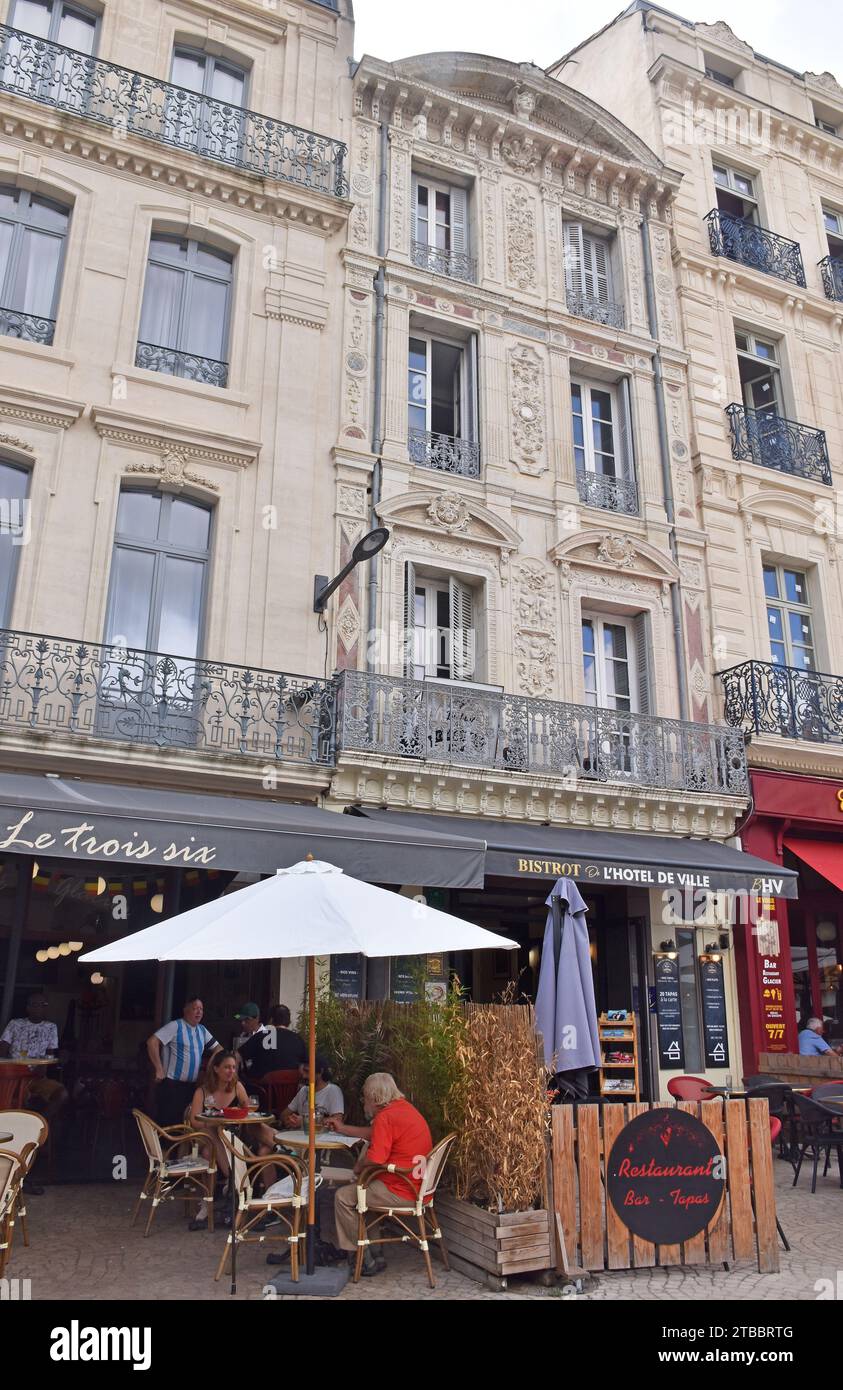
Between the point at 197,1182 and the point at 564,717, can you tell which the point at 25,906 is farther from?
the point at 564,717

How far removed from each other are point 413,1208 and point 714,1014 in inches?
267

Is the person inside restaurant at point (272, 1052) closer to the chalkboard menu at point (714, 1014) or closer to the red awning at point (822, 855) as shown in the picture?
the chalkboard menu at point (714, 1014)

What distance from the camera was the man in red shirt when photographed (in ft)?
17.0

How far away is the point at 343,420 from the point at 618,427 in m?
4.05

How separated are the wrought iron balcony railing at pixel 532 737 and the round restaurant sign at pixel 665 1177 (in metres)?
5.05

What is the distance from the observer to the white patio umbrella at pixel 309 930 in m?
4.89

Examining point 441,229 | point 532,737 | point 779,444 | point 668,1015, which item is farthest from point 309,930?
point 779,444

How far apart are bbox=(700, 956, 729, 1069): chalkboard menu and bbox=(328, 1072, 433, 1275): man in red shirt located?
6.51 m

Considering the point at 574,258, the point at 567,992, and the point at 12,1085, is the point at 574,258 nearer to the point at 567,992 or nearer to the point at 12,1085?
the point at 567,992

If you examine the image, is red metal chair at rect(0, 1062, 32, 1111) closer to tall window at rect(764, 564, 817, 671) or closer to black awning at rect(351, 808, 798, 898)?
black awning at rect(351, 808, 798, 898)

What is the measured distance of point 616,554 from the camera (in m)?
12.3

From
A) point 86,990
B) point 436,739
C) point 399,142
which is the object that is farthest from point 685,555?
point 86,990

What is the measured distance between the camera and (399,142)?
12859mm

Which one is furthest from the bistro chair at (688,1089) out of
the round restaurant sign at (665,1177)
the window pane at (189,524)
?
the window pane at (189,524)
